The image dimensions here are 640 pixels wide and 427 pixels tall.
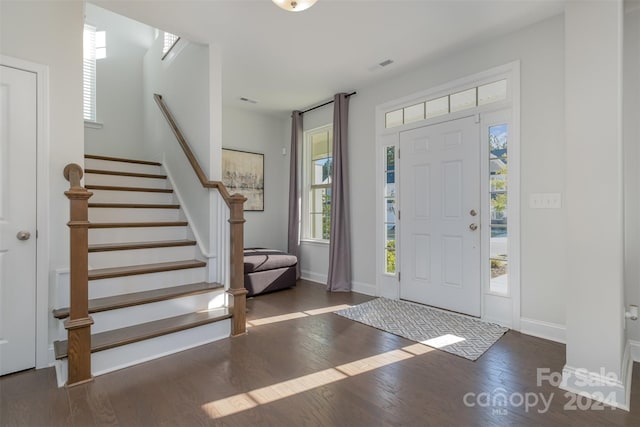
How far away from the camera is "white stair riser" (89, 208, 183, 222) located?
3.16 m

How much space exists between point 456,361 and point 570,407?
666 mm

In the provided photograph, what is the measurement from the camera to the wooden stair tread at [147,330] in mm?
2109

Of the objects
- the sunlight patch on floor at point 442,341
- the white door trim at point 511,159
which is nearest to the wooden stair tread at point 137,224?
the sunlight patch on floor at point 442,341

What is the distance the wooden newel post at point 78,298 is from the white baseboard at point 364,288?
2.98 m

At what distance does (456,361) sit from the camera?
231 centimetres

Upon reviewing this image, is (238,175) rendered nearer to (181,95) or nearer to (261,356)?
(181,95)

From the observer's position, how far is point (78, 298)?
202cm

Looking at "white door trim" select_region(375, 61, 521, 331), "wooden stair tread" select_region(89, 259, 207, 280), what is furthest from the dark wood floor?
"wooden stair tread" select_region(89, 259, 207, 280)

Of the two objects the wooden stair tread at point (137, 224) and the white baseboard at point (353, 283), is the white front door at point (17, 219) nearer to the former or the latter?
the wooden stair tread at point (137, 224)

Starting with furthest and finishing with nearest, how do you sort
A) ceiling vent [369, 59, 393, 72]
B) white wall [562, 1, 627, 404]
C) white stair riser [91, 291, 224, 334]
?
ceiling vent [369, 59, 393, 72] < white stair riser [91, 291, 224, 334] < white wall [562, 1, 627, 404]

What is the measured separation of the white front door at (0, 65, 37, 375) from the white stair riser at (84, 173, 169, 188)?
1465mm

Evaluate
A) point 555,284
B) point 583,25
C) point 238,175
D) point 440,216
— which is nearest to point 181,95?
point 238,175

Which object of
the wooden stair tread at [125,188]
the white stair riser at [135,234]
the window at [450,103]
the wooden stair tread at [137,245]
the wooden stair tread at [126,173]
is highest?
the window at [450,103]

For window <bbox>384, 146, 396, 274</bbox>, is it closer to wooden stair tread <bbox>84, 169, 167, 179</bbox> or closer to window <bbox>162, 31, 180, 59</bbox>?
wooden stair tread <bbox>84, 169, 167, 179</bbox>
